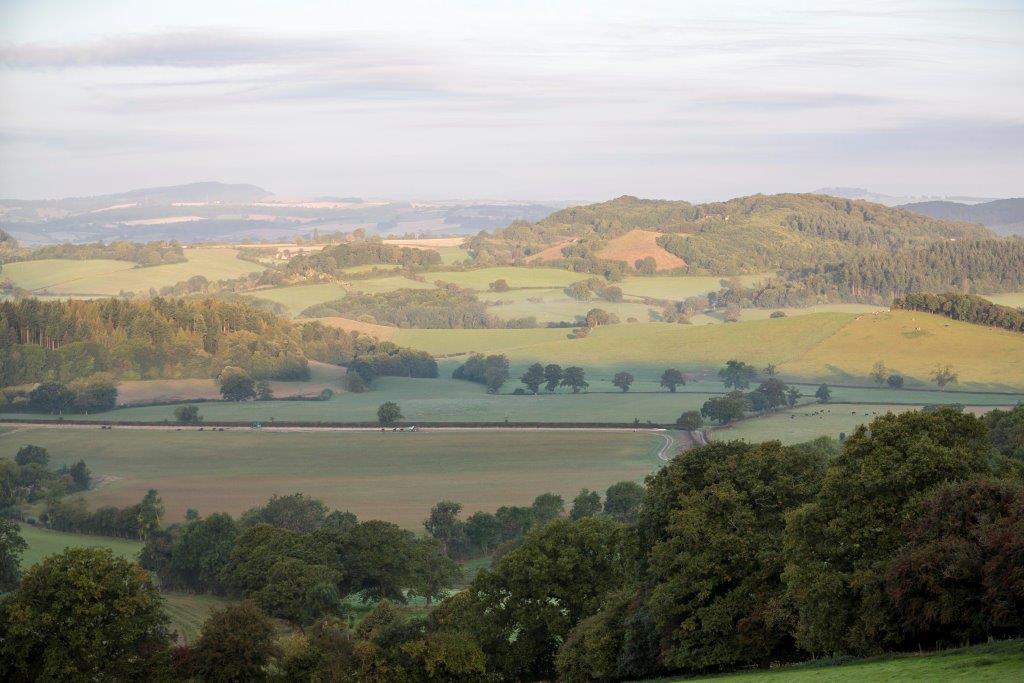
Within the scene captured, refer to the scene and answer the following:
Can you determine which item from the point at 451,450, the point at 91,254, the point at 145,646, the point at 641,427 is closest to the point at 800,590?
the point at 145,646

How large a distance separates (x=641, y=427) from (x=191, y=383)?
45.5m

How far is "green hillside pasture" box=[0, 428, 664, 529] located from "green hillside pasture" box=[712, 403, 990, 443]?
5885 mm

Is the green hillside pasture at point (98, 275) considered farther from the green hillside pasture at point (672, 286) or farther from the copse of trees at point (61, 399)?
the copse of trees at point (61, 399)

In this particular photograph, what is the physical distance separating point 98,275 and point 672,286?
8091cm

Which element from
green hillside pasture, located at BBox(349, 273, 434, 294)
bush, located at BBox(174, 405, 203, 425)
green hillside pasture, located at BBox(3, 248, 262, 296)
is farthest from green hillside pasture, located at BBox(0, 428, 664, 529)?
green hillside pasture, located at BBox(349, 273, 434, 294)

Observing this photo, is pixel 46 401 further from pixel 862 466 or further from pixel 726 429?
pixel 862 466

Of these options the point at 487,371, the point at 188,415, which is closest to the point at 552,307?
the point at 487,371

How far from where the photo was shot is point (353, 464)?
78.9 meters

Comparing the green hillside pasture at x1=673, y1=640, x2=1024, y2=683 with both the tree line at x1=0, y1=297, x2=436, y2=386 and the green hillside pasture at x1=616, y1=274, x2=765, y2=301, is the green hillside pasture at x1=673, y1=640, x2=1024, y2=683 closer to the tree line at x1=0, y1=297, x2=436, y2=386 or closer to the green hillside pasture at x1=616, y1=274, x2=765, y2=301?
the tree line at x1=0, y1=297, x2=436, y2=386

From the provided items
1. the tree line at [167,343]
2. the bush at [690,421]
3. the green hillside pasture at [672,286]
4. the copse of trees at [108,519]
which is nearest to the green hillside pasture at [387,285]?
the green hillside pasture at [672,286]

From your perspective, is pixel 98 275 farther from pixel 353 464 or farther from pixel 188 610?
pixel 188 610

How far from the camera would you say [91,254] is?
19912 cm

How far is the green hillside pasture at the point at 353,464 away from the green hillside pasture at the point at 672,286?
95751 mm

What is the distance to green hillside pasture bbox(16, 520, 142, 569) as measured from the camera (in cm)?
5630
